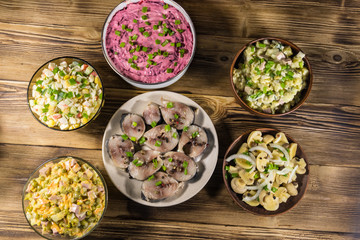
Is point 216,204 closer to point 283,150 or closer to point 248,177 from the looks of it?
point 248,177

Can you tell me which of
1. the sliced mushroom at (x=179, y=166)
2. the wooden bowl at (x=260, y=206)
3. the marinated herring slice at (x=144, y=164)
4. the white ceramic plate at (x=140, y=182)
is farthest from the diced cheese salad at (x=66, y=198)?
the wooden bowl at (x=260, y=206)

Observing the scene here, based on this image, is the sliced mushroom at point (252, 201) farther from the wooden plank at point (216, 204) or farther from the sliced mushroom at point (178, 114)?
the sliced mushroom at point (178, 114)

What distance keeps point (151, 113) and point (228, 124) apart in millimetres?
639

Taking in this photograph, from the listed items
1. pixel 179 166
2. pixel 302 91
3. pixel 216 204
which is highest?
pixel 302 91

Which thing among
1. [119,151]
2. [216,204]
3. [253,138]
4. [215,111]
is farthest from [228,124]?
[119,151]

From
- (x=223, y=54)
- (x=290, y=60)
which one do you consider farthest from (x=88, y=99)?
(x=290, y=60)

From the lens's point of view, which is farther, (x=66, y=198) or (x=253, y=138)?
(x=253, y=138)

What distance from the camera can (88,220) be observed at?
214 centimetres

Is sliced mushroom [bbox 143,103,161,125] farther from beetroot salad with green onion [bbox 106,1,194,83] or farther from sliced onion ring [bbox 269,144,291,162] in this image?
sliced onion ring [bbox 269,144,291,162]

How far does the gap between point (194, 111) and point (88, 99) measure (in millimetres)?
779

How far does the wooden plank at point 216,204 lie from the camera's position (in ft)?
7.89

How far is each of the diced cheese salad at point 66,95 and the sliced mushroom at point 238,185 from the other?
114 cm

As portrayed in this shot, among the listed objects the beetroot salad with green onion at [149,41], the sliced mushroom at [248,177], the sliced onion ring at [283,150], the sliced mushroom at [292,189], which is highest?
the beetroot salad with green onion at [149,41]

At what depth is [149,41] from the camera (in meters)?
2.13
